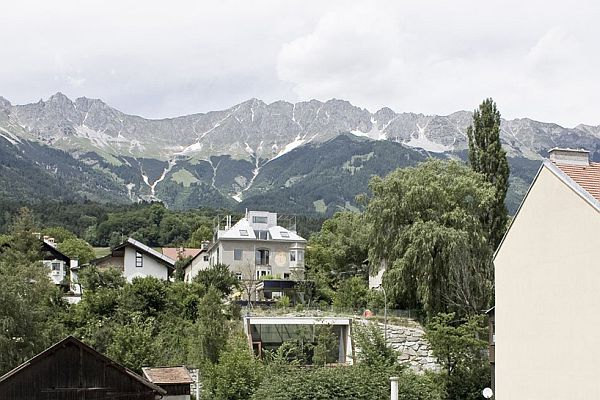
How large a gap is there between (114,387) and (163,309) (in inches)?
675

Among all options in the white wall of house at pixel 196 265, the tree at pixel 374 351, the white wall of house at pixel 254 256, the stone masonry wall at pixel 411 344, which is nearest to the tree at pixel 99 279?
the white wall of house at pixel 254 256

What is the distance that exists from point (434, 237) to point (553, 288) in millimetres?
19528

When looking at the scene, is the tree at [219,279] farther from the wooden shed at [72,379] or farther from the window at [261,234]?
the wooden shed at [72,379]

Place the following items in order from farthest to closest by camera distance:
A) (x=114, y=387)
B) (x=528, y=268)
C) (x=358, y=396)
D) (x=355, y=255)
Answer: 1. (x=355, y=255)
2. (x=358, y=396)
3. (x=114, y=387)
4. (x=528, y=268)

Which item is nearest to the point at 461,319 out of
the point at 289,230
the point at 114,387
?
the point at 114,387

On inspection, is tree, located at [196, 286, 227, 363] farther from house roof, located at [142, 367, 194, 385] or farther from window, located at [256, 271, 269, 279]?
window, located at [256, 271, 269, 279]

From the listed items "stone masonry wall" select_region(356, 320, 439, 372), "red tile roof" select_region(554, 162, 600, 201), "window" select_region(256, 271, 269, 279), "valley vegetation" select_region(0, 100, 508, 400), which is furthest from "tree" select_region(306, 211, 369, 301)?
"red tile roof" select_region(554, 162, 600, 201)

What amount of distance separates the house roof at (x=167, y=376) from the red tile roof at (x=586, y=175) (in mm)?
18636

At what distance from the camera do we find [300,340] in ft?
149

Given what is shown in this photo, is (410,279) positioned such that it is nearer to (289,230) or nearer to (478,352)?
(478,352)

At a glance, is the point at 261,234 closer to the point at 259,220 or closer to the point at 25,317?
the point at 259,220

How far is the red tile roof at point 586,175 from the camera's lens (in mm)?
22953

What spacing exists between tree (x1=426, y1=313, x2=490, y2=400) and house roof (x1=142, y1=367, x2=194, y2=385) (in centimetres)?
1374

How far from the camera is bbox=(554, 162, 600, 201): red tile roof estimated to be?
75.3 ft
